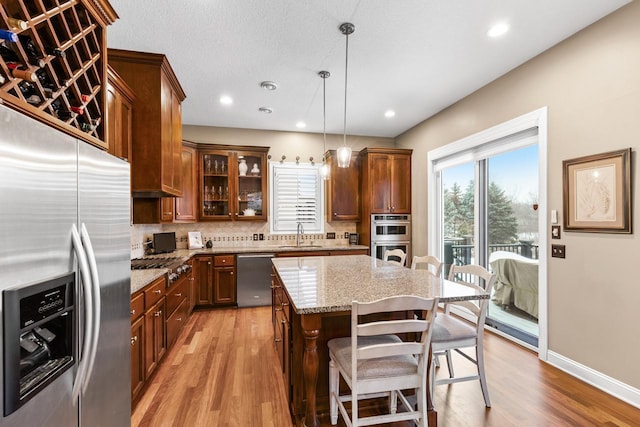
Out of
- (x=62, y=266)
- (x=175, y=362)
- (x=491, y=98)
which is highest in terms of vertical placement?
(x=491, y=98)

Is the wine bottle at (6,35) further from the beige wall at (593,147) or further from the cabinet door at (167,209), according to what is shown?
the beige wall at (593,147)

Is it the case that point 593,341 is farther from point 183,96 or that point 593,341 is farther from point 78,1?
point 183,96

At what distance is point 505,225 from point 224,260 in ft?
12.4

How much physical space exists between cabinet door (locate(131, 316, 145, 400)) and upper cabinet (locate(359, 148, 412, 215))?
3.59 meters

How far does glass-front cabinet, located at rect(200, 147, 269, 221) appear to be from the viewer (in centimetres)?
480

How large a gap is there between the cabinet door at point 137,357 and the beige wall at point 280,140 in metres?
3.52

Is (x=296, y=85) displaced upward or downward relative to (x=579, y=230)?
upward

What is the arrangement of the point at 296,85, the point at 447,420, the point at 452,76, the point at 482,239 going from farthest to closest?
1. the point at 482,239
2. the point at 296,85
3. the point at 452,76
4. the point at 447,420

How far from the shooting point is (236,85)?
3455 millimetres

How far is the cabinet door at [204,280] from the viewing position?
4371 mm

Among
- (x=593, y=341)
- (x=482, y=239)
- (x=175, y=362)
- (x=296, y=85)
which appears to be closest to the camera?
(x=593, y=341)

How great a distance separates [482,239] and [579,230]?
1.29 metres

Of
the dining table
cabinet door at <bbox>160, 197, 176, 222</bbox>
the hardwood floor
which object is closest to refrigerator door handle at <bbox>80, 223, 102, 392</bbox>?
the dining table

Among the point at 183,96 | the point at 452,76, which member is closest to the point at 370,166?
the point at 452,76
